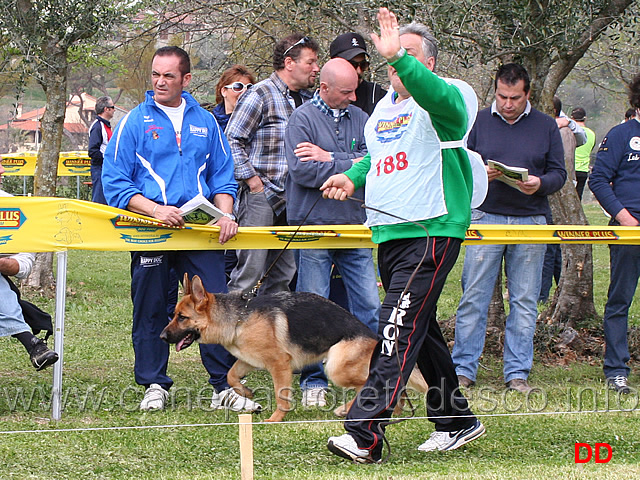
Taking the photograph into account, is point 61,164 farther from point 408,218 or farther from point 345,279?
point 408,218

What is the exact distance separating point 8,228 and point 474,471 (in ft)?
10.5

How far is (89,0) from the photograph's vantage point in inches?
406

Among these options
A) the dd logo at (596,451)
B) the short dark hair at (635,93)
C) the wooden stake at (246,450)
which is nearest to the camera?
the wooden stake at (246,450)

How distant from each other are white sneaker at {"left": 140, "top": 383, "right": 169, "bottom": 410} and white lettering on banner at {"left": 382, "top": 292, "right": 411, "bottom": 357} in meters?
2.09

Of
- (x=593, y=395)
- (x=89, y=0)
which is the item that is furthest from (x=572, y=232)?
(x=89, y=0)

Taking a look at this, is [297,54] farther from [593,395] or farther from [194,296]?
[593,395]

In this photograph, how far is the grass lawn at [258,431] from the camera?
14.8ft

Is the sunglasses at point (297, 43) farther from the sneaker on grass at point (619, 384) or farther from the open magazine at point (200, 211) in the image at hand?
the sneaker on grass at point (619, 384)

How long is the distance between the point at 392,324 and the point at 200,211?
6.11 feet

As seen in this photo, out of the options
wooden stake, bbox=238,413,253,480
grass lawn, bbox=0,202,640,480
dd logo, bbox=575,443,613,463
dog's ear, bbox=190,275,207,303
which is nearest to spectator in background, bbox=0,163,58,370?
grass lawn, bbox=0,202,640,480

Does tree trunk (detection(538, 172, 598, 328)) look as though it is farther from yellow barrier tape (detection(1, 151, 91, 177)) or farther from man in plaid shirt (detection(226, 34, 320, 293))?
yellow barrier tape (detection(1, 151, 91, 177))

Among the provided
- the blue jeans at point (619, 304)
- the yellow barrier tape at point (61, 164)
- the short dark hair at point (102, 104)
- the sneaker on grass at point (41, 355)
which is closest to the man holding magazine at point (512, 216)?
the blue jeans at point (619, 304)

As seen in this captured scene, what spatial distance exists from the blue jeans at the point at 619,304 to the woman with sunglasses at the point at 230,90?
12.2ft

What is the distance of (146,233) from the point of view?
578 cm
